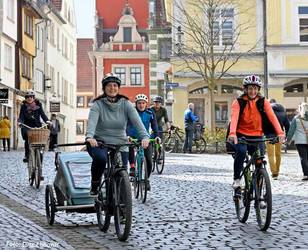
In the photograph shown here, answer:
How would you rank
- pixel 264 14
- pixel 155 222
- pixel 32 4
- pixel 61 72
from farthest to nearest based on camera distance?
pixel 61 72 → pixel 32 4 → pixel 264 14 → pixel 155 222

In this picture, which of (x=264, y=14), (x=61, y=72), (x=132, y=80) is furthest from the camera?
(x=132, y=80)

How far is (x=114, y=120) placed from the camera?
8992mm

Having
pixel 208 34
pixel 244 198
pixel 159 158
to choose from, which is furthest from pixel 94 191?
pixel 208 34

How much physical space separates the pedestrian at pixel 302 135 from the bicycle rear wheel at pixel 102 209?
8528mm

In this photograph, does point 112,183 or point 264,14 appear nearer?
point 112,183

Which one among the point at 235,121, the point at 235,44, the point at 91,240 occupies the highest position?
the point at 235,44

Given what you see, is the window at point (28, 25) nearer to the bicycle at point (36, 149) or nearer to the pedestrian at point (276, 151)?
the pedestrian at point (276, 151)

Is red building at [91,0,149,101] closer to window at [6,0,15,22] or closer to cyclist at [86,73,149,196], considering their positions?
window at [6,0,15,22]

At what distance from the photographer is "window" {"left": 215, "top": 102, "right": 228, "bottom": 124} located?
132 feet

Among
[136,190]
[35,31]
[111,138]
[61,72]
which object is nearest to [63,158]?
[111,138]

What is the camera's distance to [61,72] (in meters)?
63.8

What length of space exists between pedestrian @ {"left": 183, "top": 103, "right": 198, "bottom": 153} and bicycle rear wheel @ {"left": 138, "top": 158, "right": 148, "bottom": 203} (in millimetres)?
16563

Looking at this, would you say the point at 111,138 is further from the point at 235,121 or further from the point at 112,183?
the point at 235,121

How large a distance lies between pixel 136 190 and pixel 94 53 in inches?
2256
